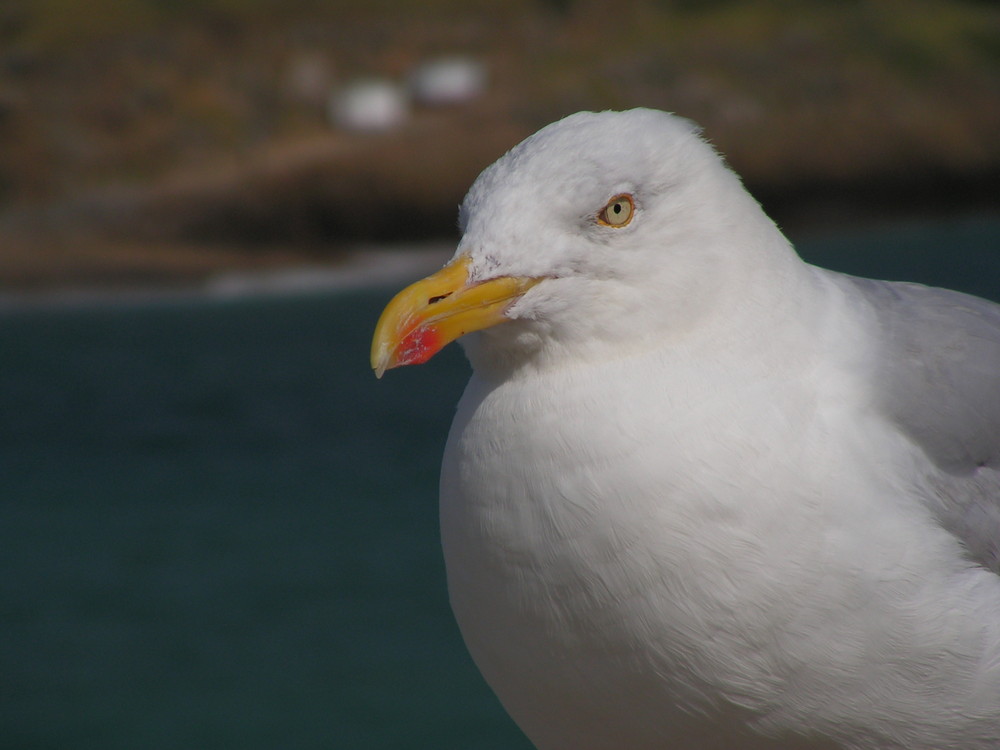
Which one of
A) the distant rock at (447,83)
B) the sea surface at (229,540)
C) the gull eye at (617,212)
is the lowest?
the sea surface at (229,540)

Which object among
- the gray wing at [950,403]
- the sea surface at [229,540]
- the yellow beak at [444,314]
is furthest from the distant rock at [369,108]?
the yellow beak at [444,314]

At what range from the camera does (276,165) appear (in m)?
15.9

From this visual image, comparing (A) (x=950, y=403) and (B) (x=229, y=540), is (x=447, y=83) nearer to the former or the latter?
(B) (x=229, y=540)

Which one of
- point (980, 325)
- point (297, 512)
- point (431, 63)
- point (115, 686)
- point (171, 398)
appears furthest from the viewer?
point (431, 63)

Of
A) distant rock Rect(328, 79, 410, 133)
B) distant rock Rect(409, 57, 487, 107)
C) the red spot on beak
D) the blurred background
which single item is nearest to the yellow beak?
the red spot on beak

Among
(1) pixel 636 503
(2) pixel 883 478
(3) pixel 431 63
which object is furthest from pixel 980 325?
(3) pixel 431 63

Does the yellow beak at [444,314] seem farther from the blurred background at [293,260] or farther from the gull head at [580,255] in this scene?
the blurred background at [293,260]

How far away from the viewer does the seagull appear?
1646 mm

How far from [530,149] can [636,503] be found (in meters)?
0.51

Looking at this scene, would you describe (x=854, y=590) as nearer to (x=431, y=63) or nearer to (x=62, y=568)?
(x=62, y=568)

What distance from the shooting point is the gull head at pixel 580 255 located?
1679 mm

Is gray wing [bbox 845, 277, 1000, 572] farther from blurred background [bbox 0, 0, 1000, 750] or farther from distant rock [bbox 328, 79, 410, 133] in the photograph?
distant rock [bbox 328, 79, 410, 133]

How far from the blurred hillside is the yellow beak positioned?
42.4 ft

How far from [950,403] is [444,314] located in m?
0.77
